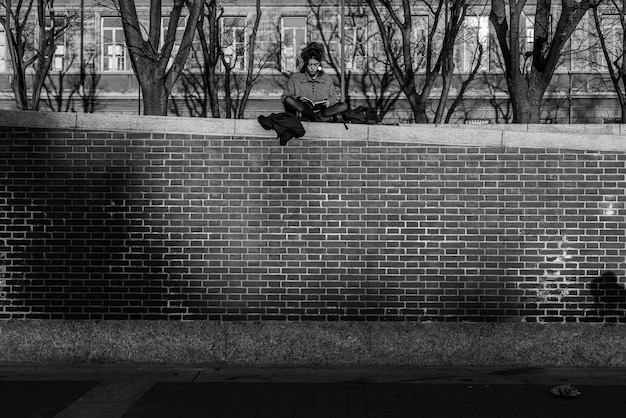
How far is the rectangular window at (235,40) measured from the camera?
36.4m

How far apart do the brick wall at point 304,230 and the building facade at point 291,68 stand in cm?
2646

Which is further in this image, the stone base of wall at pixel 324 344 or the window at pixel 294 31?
the window at pixel 294 31

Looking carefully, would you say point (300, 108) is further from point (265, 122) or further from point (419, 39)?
point (419, 39)

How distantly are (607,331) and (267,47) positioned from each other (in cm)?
2956

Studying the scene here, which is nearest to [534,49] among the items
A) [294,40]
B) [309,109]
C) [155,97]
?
[155,97]

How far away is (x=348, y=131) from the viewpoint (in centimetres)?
1070

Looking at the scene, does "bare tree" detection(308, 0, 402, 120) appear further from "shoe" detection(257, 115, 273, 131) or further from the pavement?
the pavement

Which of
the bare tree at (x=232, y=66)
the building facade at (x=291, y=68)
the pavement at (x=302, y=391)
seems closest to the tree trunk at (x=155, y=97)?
the pavement at (x=302, y=391)

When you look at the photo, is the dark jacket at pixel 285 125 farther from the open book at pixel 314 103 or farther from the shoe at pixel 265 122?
the open book at pixel 314 103

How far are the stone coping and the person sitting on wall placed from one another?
555mm

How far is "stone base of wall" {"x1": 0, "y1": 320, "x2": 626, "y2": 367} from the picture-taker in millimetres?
10539

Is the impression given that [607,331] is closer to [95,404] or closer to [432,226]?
[432,226]

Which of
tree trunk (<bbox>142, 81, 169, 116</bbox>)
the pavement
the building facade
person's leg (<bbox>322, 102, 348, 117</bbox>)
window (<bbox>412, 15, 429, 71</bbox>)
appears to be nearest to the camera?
the pavement

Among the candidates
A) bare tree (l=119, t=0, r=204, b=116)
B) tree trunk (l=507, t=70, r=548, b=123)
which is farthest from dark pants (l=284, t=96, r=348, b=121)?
tree trunk (l=507, t=70, r=548, b=123)
